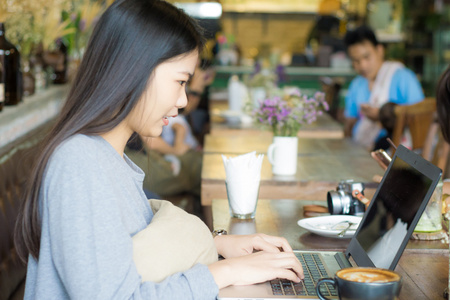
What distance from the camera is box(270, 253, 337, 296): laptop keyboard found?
1.26 metres

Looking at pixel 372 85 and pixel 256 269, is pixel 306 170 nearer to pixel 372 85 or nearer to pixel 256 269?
→ pixel 256 269

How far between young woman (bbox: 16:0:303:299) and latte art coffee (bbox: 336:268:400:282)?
20 cm

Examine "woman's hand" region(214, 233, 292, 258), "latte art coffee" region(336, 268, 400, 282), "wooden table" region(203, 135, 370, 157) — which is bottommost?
"wooden table" region(203, 135, 370, 157)

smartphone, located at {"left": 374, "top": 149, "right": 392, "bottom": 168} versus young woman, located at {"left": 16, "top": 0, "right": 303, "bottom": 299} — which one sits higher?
young woman, located at {"left": 16, "top": 0, "right": 303, "bottom": 299}

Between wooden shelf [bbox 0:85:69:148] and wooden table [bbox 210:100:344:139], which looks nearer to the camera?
wooden shelf [bbox 0:85:69:148]

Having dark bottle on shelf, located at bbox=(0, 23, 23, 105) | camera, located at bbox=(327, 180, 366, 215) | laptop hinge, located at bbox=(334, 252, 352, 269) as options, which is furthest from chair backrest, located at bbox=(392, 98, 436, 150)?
laptop hinge, located at bbox=(334, 252, 352, 269)

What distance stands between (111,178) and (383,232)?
0.59 m

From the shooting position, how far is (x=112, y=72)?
→ 121 cm

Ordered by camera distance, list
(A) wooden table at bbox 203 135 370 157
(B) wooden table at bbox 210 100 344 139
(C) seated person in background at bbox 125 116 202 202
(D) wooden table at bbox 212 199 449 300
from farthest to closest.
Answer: (B) wooden table at bbox 210 100 344 139 → (C) seated person in background at bbox 125 116 202 202 → (A) wooden table at bbox 203 135 370 157 → (D) wooden table at bbox 212 199 449 300

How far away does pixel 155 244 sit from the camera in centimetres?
119

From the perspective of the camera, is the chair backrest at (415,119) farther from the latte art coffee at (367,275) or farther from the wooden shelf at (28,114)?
the latte art coffee at (367,275)

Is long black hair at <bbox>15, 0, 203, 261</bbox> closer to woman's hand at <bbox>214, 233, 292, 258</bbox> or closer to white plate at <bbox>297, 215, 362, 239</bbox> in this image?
woman's hand at <bbox>214, 233, 292, 258</bbox>

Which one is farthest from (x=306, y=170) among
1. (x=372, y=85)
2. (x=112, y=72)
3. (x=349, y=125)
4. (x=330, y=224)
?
(x=349, y=125)

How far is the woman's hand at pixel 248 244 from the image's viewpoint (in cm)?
147
